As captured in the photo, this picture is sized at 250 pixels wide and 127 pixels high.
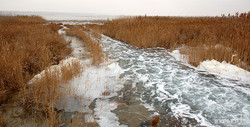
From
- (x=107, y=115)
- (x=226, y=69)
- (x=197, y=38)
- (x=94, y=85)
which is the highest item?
(x=197, y=38)

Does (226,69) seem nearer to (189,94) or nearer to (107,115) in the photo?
(189,94)

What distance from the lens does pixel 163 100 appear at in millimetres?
2633

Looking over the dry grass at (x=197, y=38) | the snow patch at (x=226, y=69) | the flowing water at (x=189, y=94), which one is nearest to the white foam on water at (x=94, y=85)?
the flowing water at (x=189, y=94)

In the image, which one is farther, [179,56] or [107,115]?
[179,56]

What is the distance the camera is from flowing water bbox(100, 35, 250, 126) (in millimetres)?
2150

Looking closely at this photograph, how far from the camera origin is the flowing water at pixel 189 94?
2.15 meters

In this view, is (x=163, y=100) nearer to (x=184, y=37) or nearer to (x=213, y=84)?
(x=213, y=84)

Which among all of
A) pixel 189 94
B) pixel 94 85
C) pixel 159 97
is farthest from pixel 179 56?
pixel 94 85

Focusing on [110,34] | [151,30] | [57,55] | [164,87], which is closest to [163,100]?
[164,87]

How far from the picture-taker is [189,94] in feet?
9.25

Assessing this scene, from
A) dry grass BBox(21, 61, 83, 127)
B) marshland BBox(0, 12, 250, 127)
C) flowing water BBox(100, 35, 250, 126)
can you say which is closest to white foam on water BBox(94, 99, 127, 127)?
marshland BBox(0, 12, 250, 127)

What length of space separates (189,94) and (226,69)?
1.77 m

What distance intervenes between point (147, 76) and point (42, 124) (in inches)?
102

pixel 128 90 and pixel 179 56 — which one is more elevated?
pixel 179 56
